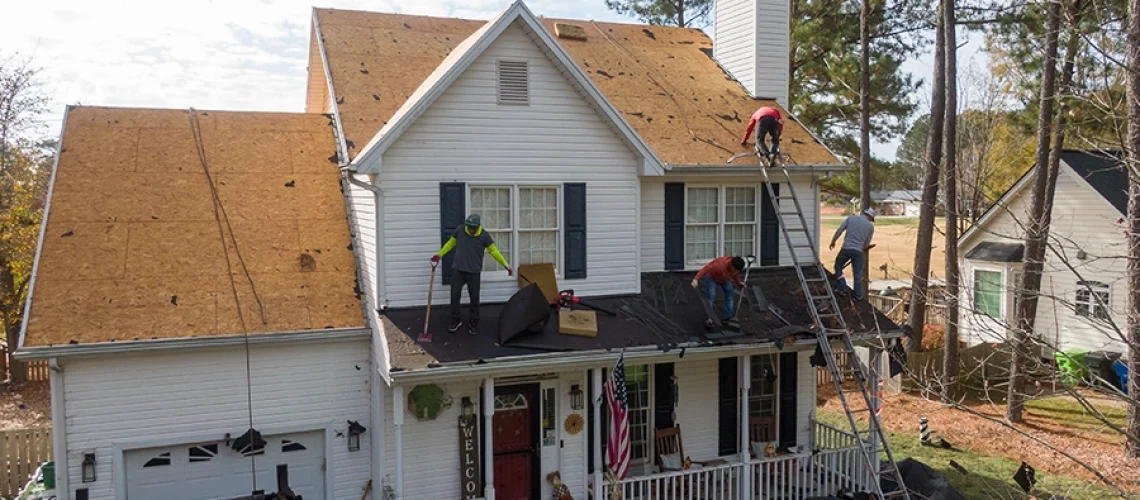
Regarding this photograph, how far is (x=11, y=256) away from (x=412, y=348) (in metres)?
17.5

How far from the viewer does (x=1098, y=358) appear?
76.2 ft

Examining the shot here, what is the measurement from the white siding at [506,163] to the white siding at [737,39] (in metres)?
5.45

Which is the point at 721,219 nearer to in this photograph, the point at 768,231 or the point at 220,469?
the point at 768,231

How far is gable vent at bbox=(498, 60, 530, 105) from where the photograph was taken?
41.9ft

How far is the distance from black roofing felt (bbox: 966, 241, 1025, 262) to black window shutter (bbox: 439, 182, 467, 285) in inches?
784

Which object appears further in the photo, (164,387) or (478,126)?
(478,126)

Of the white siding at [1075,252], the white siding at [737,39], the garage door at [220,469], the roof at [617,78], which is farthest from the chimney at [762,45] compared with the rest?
the garage door at [220,469]

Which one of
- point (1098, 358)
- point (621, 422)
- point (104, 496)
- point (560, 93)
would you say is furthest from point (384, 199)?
point (1098, 358)

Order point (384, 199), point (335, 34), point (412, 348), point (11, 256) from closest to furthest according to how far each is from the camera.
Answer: point (412, 348)
point (384, 199)
point (335, 34)
point (11, 256)

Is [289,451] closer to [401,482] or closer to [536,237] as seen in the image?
[401,482]

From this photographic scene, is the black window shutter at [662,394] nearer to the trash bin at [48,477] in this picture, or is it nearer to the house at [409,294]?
the house at [409,294]

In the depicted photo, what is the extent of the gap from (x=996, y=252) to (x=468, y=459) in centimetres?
2084

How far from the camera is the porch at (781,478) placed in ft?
44.4

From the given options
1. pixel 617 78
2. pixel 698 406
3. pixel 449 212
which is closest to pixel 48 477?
pixel 449 212
